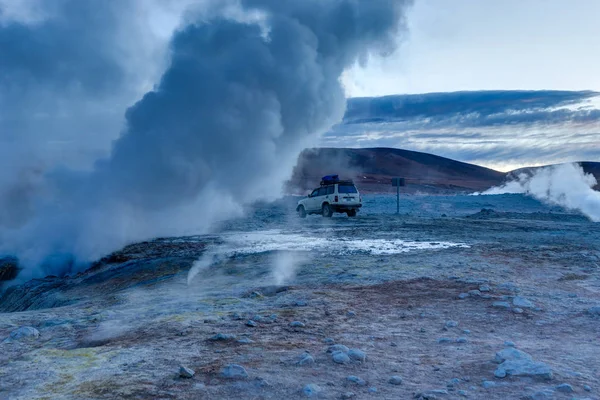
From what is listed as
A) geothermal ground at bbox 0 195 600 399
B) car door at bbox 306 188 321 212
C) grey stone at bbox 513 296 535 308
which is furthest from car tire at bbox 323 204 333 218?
grey stone at bbox 513 296 535 308

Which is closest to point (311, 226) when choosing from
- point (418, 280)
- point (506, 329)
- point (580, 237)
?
point (580, 237)

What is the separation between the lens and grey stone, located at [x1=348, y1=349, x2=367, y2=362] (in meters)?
5.64

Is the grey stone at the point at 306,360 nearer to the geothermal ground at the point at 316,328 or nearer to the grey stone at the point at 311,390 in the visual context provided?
the geothermal ground at the point at 316,328

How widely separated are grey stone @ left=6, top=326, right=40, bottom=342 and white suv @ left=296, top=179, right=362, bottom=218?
2229 cm

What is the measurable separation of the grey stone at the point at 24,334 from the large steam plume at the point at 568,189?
28544 mm

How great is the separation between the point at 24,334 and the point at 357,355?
401 cm

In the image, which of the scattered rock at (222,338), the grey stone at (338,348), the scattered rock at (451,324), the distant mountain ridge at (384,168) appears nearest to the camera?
the grey stone at (338,348)

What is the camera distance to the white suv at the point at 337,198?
28.9 m

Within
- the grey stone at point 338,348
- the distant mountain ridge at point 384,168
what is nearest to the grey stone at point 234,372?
the grey stone at point 338,348

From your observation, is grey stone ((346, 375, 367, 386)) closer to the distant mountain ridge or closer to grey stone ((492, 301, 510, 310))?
grey stone ((492, 301, 510, 310))

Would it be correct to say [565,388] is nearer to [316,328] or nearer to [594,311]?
[316,328]

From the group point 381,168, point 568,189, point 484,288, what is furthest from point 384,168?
point 484,288

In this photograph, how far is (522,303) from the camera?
8078mm

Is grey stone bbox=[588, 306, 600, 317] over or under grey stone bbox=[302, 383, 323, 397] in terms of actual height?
under
